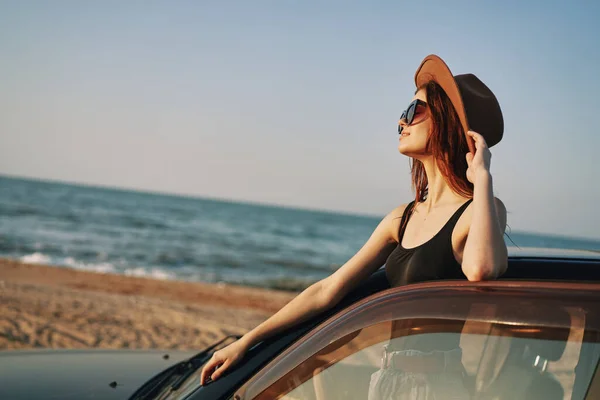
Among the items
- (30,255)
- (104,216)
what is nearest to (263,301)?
(30,255)

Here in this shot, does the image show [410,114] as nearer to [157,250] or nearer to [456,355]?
[456,355]

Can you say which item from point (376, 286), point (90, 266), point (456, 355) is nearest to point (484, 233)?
point (456, 355)

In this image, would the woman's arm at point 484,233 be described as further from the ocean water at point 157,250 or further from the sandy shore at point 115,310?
the ocean water at point 157,250

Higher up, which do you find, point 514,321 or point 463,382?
point 514,321

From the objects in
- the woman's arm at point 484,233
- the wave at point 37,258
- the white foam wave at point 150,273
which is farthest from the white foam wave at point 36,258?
the woman's arm at point 484,233

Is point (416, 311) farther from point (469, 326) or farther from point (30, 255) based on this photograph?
point (30, 255)

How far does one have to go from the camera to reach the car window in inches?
55.9

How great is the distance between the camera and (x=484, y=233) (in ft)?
5.27

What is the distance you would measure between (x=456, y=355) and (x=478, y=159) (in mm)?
592

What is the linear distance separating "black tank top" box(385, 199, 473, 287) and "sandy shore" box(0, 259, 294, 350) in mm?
5816

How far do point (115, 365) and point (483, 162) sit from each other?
2.14 m

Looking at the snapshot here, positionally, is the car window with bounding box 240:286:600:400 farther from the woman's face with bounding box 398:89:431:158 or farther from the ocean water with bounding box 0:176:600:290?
the ocean water with bounding box 0:176:600:290

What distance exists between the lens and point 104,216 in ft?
116

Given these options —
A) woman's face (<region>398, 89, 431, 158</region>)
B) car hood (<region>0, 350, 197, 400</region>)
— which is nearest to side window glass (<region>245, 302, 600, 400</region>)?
woman's face (<region>398, 89, 431, 158</region>)
